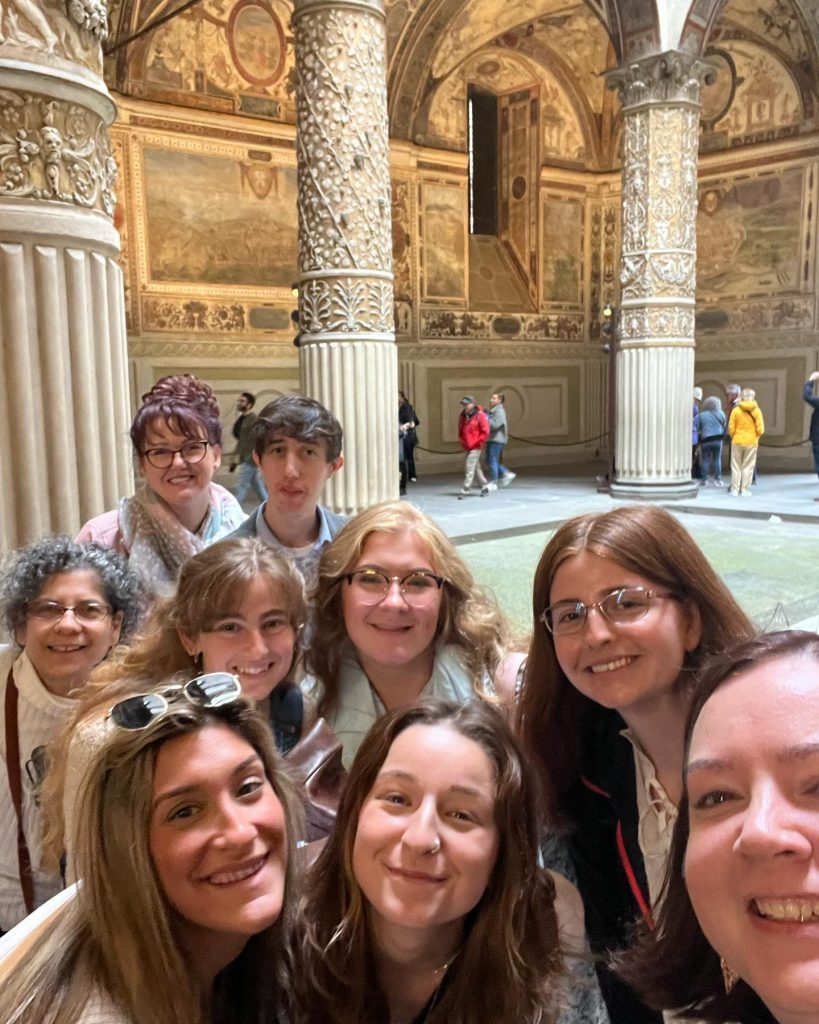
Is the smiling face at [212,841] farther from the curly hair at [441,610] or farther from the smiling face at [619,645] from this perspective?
the curly hair at [441,610]

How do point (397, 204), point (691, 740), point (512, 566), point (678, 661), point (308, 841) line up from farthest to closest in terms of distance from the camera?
1. point (397, 204)
2. point (512, 566)
3. point (308, 841)
4. point (678, 661)
5. point (691, 740)

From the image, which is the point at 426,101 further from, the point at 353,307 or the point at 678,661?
the point at 678,661

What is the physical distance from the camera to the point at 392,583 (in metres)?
1.97

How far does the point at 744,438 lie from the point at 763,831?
10.9 m

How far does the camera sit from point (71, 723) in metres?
1.67

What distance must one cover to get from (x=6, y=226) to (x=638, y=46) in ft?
33.1

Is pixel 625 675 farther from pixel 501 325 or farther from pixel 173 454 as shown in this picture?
pixel 501 325

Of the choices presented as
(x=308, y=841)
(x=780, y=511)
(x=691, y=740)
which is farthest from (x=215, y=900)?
(x=780, y=511)

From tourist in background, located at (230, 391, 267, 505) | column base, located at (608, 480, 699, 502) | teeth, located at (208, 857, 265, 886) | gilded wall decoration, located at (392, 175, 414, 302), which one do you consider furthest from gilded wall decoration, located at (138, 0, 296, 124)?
teeth, located at (208, 857, 265, 886)

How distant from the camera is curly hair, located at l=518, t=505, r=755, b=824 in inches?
63.5

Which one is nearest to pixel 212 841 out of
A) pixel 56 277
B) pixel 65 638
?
pixel 65 638

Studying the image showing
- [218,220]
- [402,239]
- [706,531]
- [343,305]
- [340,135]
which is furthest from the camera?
[402,239]

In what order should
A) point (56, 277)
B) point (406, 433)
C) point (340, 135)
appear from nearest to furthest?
point (56, 277), point (340, 135), point (406, 433)

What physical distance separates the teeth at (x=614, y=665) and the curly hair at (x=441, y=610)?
0.47m
